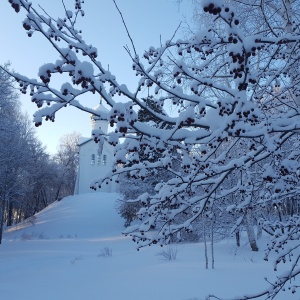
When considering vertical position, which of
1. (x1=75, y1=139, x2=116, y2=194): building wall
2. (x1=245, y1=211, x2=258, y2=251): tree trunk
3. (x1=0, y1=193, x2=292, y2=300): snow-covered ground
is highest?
(x1=75, y1=139, x2=116, y2=194): building wall

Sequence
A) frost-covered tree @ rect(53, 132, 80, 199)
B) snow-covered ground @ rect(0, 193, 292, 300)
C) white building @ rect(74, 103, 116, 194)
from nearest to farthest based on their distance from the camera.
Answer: snow-covered ground @ rect(0, 193, 292, 300)
white building @ rect(74, 103, 116, 194)
frost-covered tree @ rect(53, 132, 80, 199)

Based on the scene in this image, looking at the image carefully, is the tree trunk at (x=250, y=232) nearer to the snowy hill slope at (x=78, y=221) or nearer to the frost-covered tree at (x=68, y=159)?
the snowy hill slope at (x=78, y=221)

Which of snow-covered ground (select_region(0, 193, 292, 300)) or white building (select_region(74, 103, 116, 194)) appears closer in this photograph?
snow-covered ground (select_region(0, 193, 292, 300))

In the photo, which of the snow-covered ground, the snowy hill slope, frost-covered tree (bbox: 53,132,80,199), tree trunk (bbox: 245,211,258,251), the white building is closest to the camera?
the snow-covered ground

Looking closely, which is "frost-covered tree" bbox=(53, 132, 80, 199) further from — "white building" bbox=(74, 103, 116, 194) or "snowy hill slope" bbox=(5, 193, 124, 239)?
"snowy hill slope" bbox=(5, 193, 124, 239)

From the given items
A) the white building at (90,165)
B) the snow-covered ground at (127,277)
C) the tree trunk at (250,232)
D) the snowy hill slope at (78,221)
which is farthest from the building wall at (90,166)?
the tree trunk at (250,232)

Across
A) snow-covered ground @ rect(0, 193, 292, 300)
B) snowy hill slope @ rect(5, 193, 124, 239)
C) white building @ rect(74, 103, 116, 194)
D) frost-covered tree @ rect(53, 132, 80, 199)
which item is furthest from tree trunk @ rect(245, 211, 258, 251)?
frost-covered tree @ rect(53, 132, 80, 199)

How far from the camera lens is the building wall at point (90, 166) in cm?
4547

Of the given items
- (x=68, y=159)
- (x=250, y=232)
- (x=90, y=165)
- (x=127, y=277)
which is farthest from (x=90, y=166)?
(x=127, y=277)

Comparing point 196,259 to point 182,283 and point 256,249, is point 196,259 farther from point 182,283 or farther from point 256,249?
point 182,283

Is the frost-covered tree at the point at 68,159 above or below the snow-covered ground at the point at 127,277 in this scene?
above

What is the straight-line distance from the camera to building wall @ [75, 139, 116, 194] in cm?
4547

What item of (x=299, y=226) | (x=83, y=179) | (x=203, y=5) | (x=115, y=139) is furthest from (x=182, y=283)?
(x=83, y=179)

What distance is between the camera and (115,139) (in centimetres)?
224
